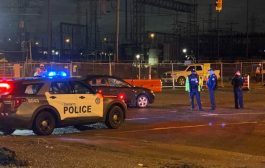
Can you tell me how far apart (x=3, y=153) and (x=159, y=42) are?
104121 millimetres

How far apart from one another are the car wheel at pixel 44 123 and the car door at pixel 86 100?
3.31 feet

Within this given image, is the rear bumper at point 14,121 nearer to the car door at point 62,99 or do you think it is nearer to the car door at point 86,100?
the car door at point 62,99

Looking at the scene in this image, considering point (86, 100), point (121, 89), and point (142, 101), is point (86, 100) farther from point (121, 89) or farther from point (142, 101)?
point (142, 101)

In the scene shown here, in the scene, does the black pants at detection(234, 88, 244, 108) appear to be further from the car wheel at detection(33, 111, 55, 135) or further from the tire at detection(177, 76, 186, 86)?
the tire at detection(177, 76, 186, 86)

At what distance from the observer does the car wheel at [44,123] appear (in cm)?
1423

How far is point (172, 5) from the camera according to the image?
7100 centimetres

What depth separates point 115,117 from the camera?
53.4 ft

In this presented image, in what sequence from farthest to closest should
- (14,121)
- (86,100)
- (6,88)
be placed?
(86,100), (6,88), (14,121)

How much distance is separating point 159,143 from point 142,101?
1083 centimetres

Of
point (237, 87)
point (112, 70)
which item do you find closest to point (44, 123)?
point (237, 87)

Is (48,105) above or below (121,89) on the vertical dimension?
below

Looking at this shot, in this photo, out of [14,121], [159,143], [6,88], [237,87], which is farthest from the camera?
[237,87]

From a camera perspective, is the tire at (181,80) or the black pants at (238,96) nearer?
the black pants at (238,96)

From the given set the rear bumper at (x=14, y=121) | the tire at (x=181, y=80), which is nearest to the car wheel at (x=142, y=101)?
the rear bumper at (x=14, y=121)
